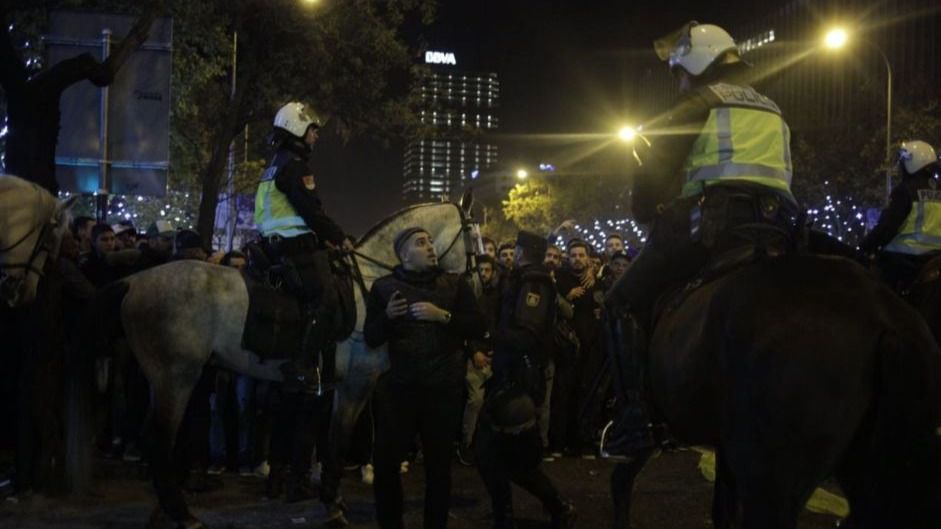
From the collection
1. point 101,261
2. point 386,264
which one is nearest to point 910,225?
point 386,264

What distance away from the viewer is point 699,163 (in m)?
5.54

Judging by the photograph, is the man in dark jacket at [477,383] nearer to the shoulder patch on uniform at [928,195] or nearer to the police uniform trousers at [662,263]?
the shoulder patch on uniform at [928,195]

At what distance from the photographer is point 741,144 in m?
5.43

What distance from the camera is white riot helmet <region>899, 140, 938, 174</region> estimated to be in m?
9.01

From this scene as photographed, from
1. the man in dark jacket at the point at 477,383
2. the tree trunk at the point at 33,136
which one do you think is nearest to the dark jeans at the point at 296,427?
the man in dark jacket at the point at 477,383

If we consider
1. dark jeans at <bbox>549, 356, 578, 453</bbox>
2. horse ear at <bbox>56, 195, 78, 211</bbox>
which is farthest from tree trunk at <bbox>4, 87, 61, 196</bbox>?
dark jeans at <bbox>549, 356, 578, 453</bbox>

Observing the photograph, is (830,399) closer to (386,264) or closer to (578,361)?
(386,264)

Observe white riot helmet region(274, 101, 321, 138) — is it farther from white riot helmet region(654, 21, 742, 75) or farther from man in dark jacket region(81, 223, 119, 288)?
white riot helmet region(654, 21, 742, 75)

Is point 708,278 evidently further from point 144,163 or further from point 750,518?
point 144,163

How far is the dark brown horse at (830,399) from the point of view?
4.02 metres

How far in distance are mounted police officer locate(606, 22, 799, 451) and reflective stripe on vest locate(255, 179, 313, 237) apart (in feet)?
12.8

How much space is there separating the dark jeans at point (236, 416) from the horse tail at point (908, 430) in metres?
8.43

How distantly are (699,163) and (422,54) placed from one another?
20.8m

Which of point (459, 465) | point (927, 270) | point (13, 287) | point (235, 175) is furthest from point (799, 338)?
point (235, 175)
